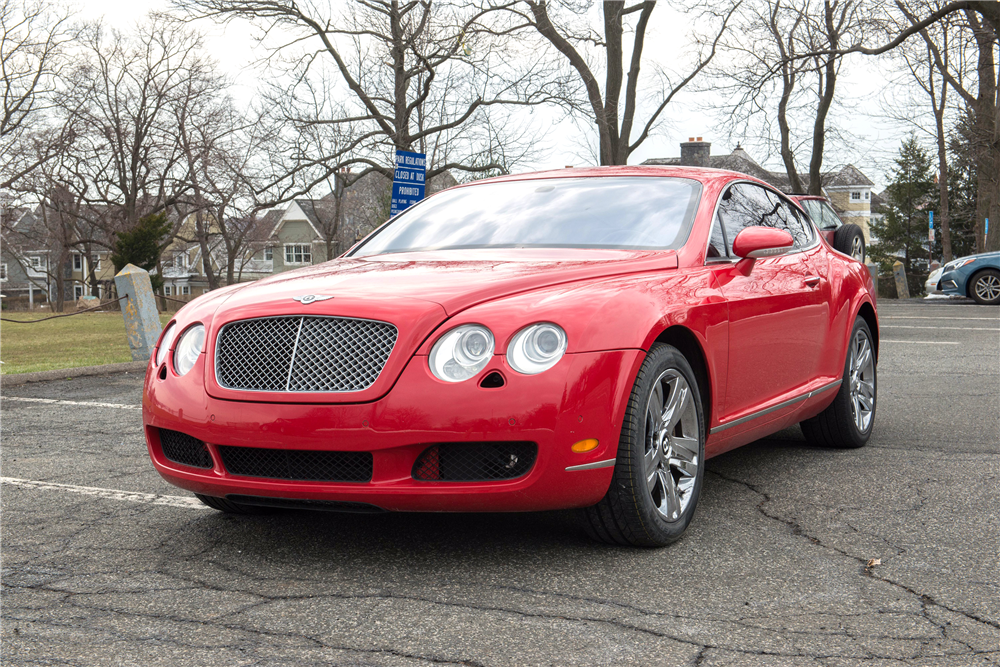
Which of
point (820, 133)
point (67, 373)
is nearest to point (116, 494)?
point (67, 373)

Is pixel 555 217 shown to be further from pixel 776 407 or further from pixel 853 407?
pixel 853 407

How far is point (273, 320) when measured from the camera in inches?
141

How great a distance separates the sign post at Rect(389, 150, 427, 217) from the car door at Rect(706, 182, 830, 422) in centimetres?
1089

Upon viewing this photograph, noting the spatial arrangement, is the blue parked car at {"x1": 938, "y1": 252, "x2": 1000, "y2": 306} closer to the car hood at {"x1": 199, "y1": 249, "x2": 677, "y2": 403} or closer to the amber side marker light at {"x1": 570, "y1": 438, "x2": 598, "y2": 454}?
the car hood at {"x1": 199, "y1": 249, "x2": 677, "y2": 403}

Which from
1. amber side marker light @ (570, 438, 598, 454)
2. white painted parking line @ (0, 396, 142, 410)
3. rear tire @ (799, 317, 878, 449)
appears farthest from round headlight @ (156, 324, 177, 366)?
white painted parking line @ (0, 396, 142, 410)

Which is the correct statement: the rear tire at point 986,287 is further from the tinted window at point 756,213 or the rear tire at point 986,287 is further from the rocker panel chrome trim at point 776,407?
the rocker panel chrome trim at point 776,407

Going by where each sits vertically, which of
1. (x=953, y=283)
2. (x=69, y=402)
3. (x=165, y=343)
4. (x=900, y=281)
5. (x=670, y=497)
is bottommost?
(x=900, y=281)

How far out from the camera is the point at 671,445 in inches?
152

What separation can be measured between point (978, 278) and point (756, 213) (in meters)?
18.3

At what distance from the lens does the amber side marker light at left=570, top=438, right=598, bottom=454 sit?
3342mm

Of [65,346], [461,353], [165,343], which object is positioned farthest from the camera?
[65,346]

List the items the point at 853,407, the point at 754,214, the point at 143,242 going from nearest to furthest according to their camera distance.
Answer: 1. the point at 754,214
2. the point at 853,407
3. the point at 143,242

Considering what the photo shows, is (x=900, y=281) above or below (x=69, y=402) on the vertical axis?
below

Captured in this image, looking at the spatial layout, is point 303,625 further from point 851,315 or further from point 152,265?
point 152,265
